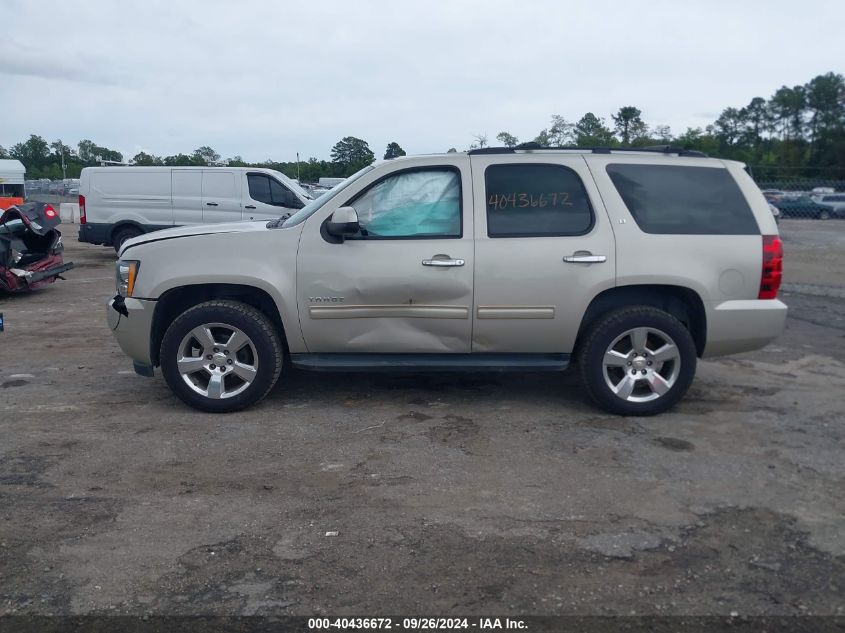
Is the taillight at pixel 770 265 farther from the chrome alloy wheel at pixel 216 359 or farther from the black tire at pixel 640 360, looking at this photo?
the chrome alloy wheel at pixel 216 359

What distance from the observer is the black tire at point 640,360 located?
5578 mm

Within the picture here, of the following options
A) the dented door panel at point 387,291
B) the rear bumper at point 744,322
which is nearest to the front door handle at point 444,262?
the dented door panel at point 387,291

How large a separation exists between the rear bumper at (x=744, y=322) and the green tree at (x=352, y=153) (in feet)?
83.3

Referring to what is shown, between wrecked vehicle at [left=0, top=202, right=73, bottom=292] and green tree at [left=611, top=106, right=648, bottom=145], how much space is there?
33.3 m

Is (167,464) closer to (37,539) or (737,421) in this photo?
(37,539)

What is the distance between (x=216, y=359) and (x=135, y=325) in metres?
0.64

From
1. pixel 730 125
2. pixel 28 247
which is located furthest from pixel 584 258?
pixel 730 125

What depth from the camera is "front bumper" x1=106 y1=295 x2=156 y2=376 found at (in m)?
5.73

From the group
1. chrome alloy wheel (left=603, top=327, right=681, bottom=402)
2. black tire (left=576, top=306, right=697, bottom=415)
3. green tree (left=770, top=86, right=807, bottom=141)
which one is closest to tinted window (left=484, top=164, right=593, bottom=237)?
black tire (left=576, top=306, right=697, bottom=415)

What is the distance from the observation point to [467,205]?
568 cm

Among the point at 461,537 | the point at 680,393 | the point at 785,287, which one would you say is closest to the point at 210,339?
the point at 461,537

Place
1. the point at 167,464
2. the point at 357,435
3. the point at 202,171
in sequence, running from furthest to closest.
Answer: the point at 202,171, the point at 357,435, the point at 167,464

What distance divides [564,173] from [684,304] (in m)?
1.29

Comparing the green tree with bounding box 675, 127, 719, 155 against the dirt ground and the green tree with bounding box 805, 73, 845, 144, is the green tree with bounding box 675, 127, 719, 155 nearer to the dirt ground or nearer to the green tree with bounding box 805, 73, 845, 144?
the green tree with bounding box 805, 73, 845, 144
